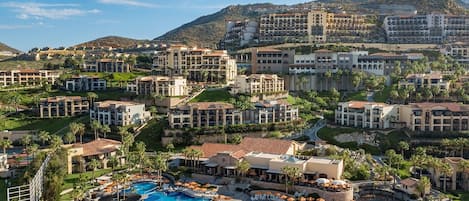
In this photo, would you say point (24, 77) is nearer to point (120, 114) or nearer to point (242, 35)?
point (120, 114)

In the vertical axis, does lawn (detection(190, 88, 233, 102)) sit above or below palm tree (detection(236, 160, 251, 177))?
above

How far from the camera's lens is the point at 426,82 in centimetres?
7962

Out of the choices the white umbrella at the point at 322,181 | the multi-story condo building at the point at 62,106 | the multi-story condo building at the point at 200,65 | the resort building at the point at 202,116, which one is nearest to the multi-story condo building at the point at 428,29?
the multi-story condo building at the point at 200,65

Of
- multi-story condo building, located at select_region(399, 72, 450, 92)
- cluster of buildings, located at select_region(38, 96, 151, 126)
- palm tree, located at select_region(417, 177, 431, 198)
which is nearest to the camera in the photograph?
palm tree, located at select_region(417, 177, 431, 198)

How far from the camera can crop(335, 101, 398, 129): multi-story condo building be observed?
70062 millimetres

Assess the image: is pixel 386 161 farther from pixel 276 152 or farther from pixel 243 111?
pixel 243 111

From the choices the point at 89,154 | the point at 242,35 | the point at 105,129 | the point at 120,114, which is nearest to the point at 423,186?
the point at 89,154

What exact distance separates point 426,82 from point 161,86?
44383mm

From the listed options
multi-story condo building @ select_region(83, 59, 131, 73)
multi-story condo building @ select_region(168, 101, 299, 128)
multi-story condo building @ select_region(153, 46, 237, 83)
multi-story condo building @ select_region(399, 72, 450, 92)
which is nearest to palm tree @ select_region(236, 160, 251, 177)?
multi-story condo building @ select_region(168, 101, 299, 128)

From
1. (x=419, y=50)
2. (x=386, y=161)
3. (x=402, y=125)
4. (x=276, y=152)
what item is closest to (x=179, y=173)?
(x=276, y=152)

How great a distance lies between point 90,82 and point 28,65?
44.3 m

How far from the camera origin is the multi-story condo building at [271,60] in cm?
10038

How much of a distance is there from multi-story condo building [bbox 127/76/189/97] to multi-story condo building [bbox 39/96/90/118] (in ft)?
32.2

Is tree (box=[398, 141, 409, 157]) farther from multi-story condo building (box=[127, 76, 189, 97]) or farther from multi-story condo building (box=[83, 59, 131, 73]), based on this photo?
multi-story condo building (box=[83, 59, 131, 73])
